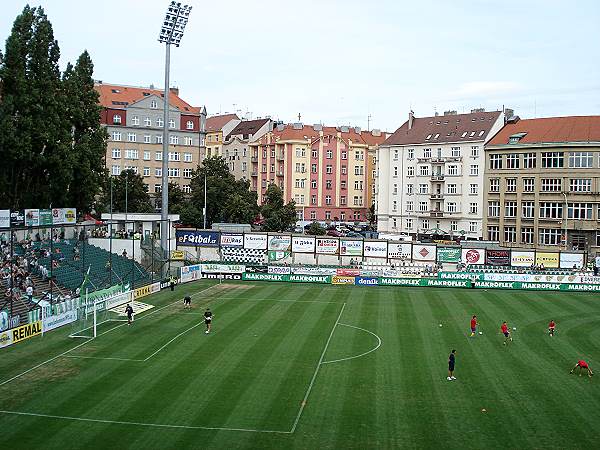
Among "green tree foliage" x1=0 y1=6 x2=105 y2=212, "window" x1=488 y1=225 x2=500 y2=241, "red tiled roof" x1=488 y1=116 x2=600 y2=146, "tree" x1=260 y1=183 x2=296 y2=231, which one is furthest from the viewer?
"tree" x1=260 y1=183 x2=296 y2=231

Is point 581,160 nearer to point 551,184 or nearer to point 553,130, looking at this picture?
point 551,184

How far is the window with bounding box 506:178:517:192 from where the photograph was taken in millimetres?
83562

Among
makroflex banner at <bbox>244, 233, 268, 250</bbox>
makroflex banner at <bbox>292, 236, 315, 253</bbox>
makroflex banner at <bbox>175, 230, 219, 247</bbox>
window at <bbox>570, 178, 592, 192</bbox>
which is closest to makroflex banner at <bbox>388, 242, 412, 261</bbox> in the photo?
makroflex banner at <bbox>292, 236, 315, 253</bbox>

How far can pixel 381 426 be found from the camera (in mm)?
24531

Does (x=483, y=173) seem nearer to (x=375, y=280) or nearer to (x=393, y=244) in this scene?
(x=393, y=244)

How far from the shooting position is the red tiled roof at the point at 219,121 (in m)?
137

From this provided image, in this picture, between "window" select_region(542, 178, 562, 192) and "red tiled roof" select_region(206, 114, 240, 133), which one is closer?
Result: "window" select_region(542, 178, 562, 192)

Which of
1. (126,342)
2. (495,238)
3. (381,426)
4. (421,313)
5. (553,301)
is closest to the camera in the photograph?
(381,426)

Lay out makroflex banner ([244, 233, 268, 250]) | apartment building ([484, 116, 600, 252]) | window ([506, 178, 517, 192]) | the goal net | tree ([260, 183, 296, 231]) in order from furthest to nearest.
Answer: tree ([260, 183, 296, 231]), window ([506, 178, 517, 192]), apartment building ([484, 116, 600, 252]), makroflex banner ([244, 233, 268, 250]), the goal net

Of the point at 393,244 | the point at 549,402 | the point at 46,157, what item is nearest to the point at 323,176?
the point at 393,244

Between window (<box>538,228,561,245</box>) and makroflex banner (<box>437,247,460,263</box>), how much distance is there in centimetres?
1777

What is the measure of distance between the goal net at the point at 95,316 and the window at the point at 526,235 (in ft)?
169

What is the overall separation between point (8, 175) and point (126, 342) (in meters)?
27.7

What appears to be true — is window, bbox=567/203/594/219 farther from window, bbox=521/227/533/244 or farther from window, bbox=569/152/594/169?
window, bbox=521/227/533/244
